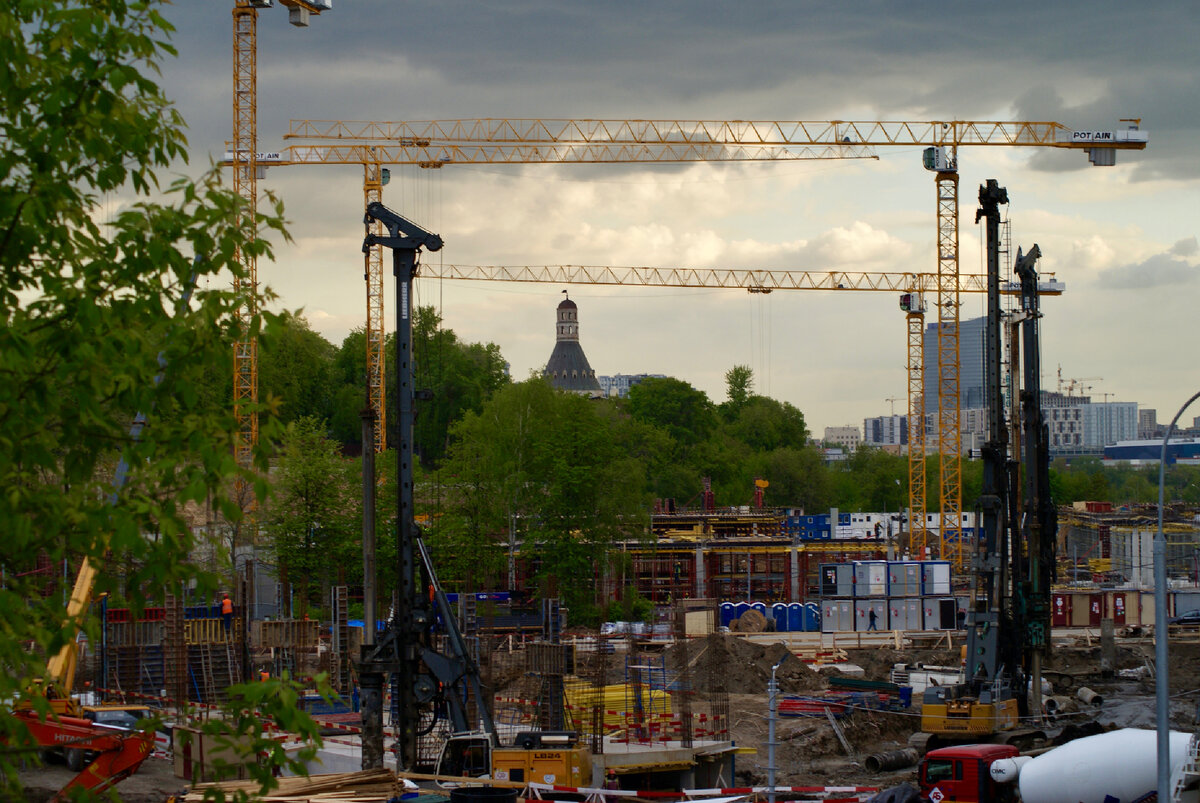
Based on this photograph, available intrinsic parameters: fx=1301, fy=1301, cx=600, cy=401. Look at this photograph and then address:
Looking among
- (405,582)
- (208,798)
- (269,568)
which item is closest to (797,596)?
(269,568)

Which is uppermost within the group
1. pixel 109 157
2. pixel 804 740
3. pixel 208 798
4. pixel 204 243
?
pixel 109 157

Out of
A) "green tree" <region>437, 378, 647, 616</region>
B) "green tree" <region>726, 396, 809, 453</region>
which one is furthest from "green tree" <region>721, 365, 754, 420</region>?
"green tree" <region>437, 378, 647, 616</region>

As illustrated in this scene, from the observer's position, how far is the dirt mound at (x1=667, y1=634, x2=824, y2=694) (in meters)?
39.8

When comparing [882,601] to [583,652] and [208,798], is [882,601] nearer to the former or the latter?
[583,652]

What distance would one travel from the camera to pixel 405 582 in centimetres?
2191

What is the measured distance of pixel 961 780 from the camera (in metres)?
22.0

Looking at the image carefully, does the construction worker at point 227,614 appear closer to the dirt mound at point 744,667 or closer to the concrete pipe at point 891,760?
the dirt mound at point 744,667

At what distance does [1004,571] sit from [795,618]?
81.6 ft

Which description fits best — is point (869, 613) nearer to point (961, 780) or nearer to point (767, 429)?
point (961, 780)

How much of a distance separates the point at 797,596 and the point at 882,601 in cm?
1803

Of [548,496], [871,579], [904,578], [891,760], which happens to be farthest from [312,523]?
[891,760]

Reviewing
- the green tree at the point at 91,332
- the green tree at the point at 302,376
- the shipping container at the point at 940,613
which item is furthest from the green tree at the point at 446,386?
the green tree at the point at 91,332

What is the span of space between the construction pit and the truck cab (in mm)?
3755

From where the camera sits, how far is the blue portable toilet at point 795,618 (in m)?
55.3
